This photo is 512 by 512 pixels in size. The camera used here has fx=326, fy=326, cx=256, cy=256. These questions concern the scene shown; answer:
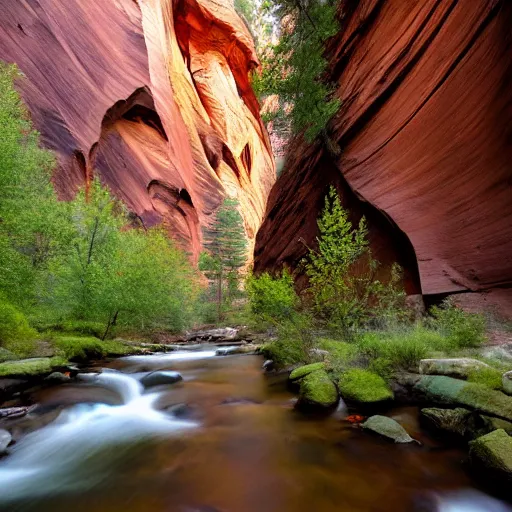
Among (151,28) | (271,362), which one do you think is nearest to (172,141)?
(151,28)

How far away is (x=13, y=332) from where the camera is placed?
9211mm

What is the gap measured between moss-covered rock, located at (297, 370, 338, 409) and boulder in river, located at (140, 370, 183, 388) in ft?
12.8

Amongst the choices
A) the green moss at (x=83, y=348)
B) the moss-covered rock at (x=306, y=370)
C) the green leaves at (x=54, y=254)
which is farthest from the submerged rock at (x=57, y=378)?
the moss-covered rock at (x=306, y=370)

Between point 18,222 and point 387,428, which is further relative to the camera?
point 18,222

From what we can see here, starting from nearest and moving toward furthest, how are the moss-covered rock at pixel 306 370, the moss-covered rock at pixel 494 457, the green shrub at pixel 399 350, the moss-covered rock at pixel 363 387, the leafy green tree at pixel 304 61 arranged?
1. the moss-covered rock at pixel 494 457
2. the moss-covered rock at pixel 363 387
3. the green shrub at pixel 399 350
4. the moss-covered rock at pixel 306 370
5. the leafy green tree at pixel 304 61

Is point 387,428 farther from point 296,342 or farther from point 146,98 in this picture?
point 146,98

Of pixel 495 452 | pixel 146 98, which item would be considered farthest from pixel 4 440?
pixel 146 98

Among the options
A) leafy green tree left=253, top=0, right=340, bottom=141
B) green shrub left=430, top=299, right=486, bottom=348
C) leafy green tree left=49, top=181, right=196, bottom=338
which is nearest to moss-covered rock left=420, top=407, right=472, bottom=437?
green shrub left=430, top=299, right=486, bottom=348

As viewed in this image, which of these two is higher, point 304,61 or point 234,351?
point 304,61

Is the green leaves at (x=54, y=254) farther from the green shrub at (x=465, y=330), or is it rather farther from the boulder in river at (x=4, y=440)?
the green shrub at (x=465, y=330)

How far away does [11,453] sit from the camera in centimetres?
442

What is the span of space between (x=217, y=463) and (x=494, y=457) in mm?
3184

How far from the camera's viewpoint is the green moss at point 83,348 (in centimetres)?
994

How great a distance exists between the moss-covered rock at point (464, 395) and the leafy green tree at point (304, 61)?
11.2m
